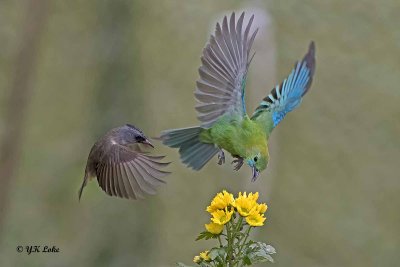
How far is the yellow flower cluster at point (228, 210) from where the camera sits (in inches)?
70.4

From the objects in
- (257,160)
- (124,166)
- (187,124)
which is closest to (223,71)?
(257,160)

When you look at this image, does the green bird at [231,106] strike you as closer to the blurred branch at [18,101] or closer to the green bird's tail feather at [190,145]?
the green bird's tail feather at [190,145]

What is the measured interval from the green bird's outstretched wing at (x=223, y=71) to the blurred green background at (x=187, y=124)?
195 cm

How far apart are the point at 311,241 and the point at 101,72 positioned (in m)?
2.45

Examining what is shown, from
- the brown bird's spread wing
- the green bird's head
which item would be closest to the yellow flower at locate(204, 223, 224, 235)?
the brown bird's spread wing

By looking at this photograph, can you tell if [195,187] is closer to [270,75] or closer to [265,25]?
[270,75]

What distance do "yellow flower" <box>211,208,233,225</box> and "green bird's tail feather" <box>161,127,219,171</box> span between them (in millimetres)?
835

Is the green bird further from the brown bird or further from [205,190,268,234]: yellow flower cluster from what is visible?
[205,190,268,234]: yellow flower cluster

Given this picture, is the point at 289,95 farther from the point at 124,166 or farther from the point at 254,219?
the point at 254,219

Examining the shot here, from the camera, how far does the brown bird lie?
2186 mm

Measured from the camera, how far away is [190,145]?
2779mm

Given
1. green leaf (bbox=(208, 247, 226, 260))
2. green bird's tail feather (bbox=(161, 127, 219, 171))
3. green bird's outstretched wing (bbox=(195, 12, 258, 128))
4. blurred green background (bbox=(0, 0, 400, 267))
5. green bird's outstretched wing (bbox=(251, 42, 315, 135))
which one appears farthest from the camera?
blurred green background (bbox=(0, 0, 400, 267))

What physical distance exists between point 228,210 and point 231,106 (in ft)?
3.09

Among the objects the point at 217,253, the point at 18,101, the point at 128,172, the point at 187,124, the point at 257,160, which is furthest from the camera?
the point at 187,124
